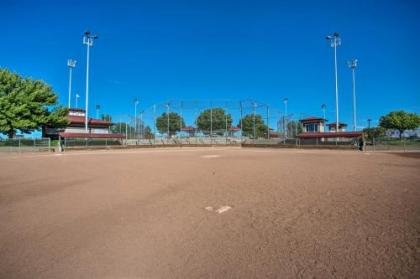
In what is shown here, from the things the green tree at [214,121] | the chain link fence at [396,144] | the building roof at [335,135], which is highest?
the green tree at [214,121]

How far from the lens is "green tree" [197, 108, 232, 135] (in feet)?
115

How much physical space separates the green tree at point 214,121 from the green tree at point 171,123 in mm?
2842

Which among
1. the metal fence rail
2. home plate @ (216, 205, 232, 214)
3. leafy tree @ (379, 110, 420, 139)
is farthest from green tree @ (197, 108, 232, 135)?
leafy tree @ (379, 110, 420, 139)

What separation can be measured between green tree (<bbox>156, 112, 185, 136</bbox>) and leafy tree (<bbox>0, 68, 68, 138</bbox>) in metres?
12.8

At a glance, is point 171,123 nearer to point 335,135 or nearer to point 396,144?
point 335,135

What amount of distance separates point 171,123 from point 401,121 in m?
46.6

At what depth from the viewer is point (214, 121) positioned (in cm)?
3575

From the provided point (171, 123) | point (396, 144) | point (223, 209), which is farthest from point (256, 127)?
point (223, 209)

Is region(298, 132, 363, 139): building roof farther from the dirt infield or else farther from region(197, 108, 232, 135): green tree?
the dirt infield

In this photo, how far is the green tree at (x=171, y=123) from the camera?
116 ft

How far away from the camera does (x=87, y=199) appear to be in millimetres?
4859

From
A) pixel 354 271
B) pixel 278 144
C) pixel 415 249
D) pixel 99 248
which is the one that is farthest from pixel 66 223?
pixel 278 144

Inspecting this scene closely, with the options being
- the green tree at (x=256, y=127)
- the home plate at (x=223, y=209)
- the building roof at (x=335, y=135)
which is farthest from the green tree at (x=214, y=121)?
the home plate at (x=223, y=209)

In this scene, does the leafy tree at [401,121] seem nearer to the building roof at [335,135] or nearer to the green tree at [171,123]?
the building roof at [335,135]
